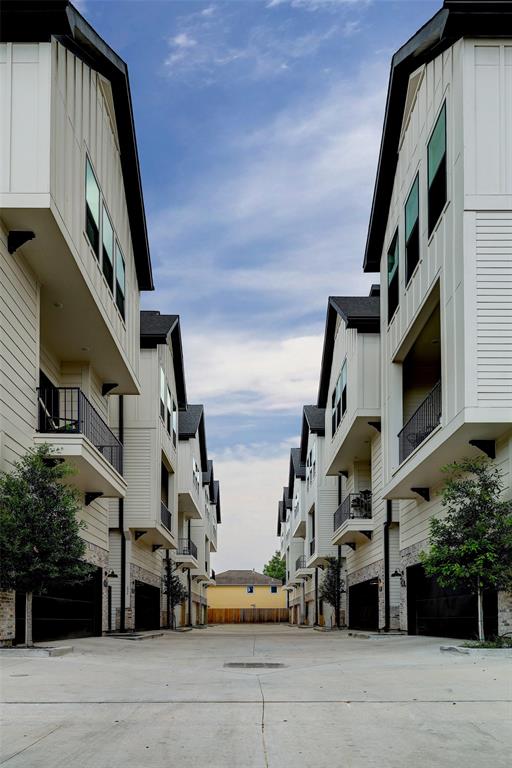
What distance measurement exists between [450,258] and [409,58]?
5.28 metres

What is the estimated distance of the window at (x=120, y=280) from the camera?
2189cm

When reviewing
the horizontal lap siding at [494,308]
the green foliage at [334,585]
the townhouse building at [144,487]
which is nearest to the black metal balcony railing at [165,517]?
the townhouse building at [144,487]

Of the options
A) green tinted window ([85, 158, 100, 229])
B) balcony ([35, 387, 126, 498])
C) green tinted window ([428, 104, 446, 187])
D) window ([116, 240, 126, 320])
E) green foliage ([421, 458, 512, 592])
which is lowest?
green foliage ([421, 458, 512, 592])

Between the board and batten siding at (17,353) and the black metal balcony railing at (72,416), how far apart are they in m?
1.45

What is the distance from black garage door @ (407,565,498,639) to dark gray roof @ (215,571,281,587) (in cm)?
6818

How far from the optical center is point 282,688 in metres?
10.4

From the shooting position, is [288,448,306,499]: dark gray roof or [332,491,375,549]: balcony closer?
[332,491,375,549]: balcony

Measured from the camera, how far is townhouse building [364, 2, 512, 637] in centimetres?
1488

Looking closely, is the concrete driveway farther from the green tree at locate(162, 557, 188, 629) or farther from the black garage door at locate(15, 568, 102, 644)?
the green tree at locate(162, 557, 188, 629)

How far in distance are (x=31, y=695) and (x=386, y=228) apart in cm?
1833

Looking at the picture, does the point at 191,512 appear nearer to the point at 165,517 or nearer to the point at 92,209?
the point at 165,517

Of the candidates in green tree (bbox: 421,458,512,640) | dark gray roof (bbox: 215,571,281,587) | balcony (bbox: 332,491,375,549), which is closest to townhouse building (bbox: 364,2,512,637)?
green tree (bbox: 421,458,512,640)

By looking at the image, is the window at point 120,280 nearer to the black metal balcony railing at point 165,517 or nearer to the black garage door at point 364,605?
the black metal balcony railing at point 165,517

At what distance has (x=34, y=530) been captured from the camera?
46.0 feet
